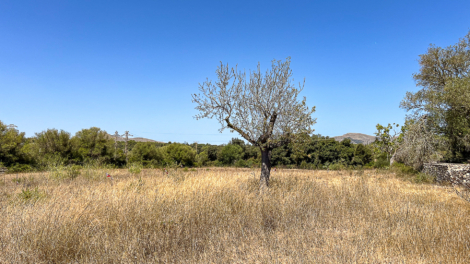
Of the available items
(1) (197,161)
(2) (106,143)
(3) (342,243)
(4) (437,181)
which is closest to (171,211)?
(3) (342,243)

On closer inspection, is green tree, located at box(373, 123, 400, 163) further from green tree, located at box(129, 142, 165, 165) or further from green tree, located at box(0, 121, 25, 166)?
green tree, located at box(0, 121, 25, 166)

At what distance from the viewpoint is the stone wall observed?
11.8m

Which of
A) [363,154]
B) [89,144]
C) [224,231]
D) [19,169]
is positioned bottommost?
[19,169]

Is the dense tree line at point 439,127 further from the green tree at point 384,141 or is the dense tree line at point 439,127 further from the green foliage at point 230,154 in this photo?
the green foliage at point 230,154

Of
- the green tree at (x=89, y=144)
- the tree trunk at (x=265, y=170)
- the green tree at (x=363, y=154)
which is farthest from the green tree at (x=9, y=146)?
the green tree at (x=363, y=154)

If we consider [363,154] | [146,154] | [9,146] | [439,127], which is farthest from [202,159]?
[439,127]

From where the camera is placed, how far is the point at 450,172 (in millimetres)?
12617

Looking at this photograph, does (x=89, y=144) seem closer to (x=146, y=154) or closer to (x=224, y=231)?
(x=146, y=154)

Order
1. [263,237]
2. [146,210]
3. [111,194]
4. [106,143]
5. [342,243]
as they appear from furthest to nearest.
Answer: [106,143] → [111,194] → [146,210] → [263,237] → [342,243]

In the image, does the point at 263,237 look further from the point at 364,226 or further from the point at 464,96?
the point at 464,96

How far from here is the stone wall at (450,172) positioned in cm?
1184

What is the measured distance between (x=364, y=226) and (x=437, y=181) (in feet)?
38.1

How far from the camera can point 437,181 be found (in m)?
13.5

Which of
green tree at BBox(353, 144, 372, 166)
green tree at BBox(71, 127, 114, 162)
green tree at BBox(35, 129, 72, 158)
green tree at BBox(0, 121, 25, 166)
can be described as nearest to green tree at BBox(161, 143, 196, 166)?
green tree at BBox(71, 127, 114, 162)
